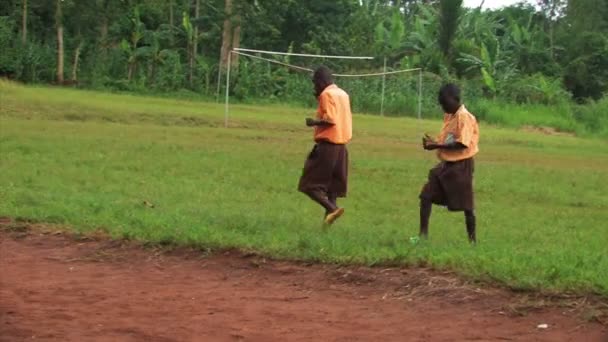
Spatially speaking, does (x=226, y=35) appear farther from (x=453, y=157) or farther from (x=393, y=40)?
(x=453, y=157)

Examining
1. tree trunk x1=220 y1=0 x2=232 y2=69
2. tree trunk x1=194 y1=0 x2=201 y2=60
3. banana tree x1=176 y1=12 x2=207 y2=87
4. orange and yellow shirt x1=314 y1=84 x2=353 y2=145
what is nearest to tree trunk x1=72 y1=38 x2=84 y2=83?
banana tree x1=176 y1=12 x2=207 y2=87

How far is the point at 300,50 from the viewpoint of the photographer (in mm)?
44406

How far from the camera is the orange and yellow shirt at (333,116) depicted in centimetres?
920

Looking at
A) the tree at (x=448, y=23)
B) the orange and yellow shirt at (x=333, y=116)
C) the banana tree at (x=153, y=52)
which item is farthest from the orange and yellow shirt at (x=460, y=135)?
the banana tree at (x=153, y=52)

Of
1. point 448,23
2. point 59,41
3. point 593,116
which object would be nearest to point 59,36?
point 59,41

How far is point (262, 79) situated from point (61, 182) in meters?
25.1

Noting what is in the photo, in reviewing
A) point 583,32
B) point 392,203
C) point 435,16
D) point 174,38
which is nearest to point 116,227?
point 392,203

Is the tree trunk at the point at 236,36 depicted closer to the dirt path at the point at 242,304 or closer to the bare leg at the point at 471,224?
the bare leg at the point at 471,224

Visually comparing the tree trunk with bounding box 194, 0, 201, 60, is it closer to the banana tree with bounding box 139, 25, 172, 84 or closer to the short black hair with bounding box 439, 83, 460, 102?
the banana tree with bounding box 139, 25, 172, 84

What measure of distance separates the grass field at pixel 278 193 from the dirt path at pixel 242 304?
12.1 inches

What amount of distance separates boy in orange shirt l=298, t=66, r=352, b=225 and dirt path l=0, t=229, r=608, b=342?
174 cm

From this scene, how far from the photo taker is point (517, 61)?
1665 inches

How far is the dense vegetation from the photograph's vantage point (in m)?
37.4

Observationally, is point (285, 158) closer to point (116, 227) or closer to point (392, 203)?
point (392, 203)
